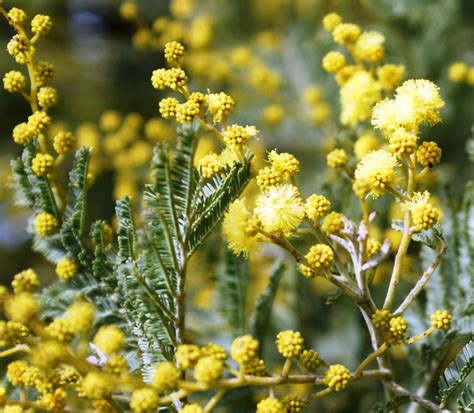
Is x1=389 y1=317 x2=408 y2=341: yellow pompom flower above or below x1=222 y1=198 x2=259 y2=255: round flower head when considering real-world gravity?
below

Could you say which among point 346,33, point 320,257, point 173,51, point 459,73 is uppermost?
point 459,73

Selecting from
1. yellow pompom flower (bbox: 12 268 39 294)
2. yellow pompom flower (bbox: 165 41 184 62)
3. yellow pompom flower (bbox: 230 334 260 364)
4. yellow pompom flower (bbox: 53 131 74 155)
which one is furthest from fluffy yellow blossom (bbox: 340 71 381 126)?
yellow pompom flower (bbox: 12 268 39 294)

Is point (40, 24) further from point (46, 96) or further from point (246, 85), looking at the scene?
point (246, 85)

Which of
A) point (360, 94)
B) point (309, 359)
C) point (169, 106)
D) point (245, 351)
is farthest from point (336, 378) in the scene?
point (360, 94)

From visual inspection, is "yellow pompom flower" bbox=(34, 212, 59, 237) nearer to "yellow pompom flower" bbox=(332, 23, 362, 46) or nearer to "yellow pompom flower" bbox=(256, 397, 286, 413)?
"yellow pompom flower" bbox=(256, 397, 286, 413)

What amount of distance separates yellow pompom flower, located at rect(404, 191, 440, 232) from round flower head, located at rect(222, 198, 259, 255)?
0.32 m

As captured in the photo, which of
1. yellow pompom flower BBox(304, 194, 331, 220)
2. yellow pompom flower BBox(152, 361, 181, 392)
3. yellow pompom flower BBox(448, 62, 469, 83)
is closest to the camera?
yellow pompom flower BBox(152, 361, 181, 392)

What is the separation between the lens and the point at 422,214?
1349 mm

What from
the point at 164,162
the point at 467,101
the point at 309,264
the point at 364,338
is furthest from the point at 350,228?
the point at 467,101

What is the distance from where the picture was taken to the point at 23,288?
1.38 meters

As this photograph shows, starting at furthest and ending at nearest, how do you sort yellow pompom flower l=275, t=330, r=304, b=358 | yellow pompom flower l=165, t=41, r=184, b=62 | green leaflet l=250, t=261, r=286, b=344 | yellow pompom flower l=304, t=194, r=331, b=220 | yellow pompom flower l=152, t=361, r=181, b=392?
green leaflet l=250, t=261, r=286, b=344 → yellow pompom flower l=165, t=41, r=184, b=62 → yellow pompom flower l=304, t=194, r=331, b=220 → yellow pompom flower l=275, t=330, r=304, b=358 → yellow pompom flower l=152, t=361, r=181, b=392

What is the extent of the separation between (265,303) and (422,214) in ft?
2.06

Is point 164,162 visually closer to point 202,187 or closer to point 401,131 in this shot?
point 202,187

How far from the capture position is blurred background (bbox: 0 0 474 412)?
2.53 metres
